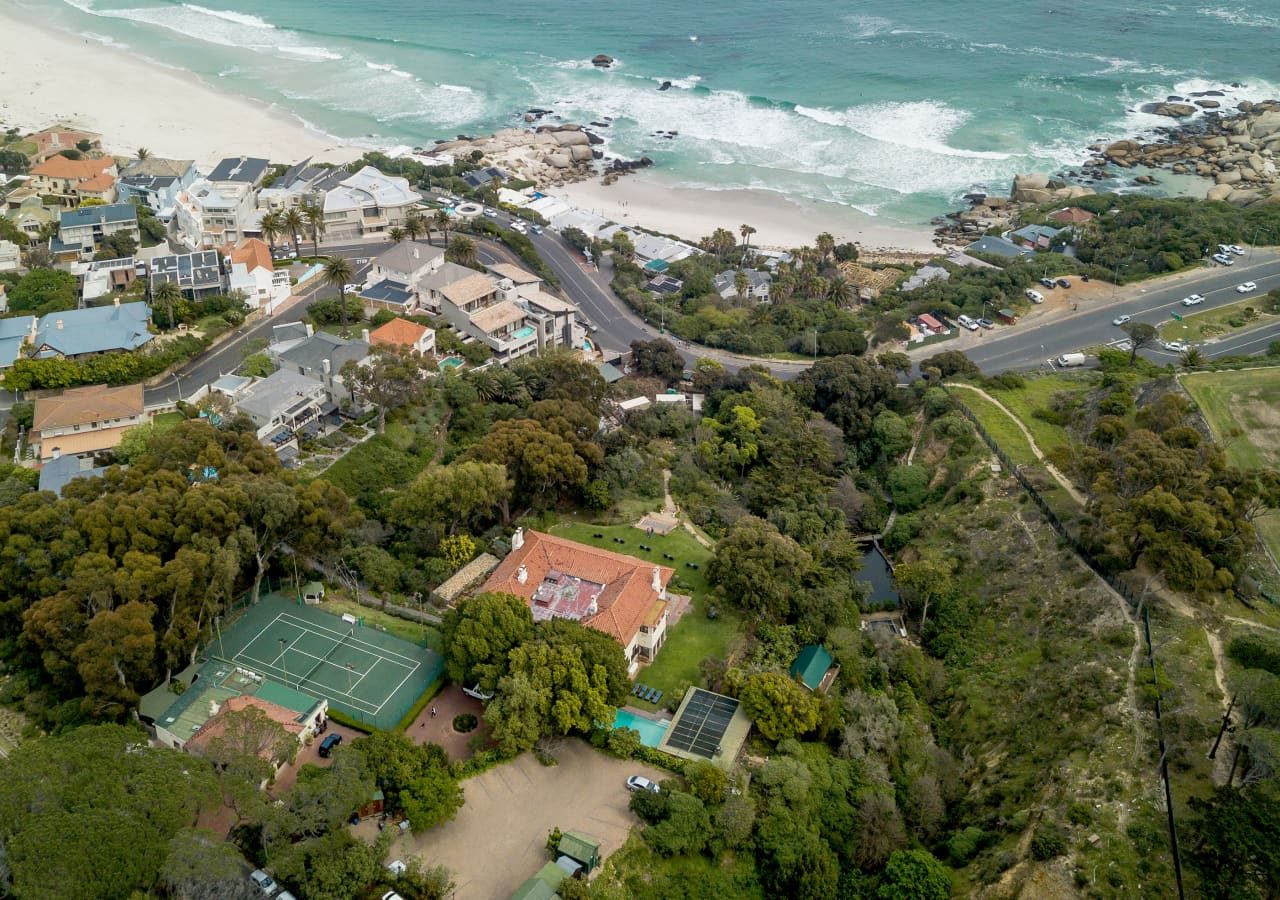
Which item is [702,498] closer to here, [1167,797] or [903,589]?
[903,589]

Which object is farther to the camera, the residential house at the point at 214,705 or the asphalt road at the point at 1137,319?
the asphalt road at the point at 1137,319

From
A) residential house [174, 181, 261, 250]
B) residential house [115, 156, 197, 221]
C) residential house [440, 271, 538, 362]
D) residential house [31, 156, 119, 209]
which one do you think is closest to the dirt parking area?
residential house [440, 271, 538, 362]

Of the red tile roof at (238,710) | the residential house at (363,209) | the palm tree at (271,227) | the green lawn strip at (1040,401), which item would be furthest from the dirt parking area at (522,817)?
the residential house at (363,209)

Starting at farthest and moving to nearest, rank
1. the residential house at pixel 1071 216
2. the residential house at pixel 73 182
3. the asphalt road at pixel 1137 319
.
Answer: the residential house at pixel 1071 216 → the residential house at pixel 73 182 → the asphalt road at pixel 1137 319

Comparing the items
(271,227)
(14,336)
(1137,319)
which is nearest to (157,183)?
(271,227)

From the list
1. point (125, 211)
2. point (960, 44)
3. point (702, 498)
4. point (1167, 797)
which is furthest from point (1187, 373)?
point (960, 44)

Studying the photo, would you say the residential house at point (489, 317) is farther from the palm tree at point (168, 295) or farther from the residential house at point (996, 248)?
the residential house at point (996, 248)

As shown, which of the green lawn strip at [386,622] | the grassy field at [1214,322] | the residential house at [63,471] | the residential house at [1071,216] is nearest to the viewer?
the green lawn strip at [386,622]

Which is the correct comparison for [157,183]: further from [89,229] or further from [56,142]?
[56,142]
